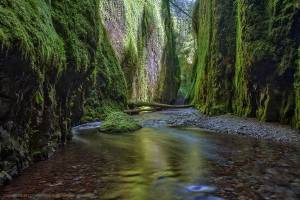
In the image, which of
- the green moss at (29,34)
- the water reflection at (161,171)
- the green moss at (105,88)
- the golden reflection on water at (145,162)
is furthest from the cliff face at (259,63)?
the green moss at (29,34)

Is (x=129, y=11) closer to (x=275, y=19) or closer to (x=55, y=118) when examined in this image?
(x=275, y=19)

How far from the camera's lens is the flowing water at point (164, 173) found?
356 centimetres

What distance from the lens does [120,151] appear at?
6375 mm

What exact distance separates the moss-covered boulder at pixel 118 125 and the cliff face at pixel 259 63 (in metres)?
5.43

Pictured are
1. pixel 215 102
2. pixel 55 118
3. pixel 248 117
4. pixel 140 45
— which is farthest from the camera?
pixel 140 45

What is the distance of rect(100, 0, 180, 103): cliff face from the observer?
851 inches

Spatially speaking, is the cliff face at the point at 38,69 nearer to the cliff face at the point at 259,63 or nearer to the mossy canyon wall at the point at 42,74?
the mossy canyon wall at the point at 42,74

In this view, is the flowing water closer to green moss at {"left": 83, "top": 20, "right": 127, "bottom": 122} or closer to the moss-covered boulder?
the moss-covered boulder

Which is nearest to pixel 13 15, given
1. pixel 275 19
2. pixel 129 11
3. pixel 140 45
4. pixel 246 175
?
pixel 246 175

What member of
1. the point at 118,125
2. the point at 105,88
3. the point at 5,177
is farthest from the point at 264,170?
the point at 105,88

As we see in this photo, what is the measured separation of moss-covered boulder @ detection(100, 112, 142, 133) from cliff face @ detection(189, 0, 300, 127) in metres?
5.43

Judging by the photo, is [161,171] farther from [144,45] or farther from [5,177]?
[144,45]

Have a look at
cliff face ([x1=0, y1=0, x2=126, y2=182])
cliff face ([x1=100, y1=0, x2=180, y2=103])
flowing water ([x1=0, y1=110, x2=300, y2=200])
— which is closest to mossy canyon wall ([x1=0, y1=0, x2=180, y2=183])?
cliff face ([x1=0, y1=0, x2=126, y2=182])

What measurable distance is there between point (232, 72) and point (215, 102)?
210cm
